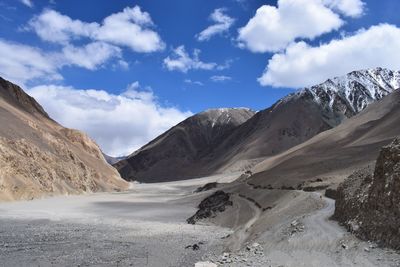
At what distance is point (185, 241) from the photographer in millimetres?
31172

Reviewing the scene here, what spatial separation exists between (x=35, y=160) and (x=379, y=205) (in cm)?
7030

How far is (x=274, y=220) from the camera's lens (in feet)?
93.6

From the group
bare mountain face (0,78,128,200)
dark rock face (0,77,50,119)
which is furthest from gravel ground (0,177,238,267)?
dark rock face (0,77,50,119)

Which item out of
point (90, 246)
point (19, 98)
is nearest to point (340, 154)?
point (90, 246)

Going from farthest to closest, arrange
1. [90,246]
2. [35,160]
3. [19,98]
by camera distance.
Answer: [19,98]
[35,160]
[90,246]

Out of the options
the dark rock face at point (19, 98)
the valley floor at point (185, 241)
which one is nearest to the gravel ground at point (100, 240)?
the valley floor at point (185, 241)

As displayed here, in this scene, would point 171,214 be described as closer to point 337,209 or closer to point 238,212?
point 238,212

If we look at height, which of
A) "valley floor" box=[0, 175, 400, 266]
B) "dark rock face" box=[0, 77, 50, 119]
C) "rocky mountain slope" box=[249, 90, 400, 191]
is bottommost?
"valley floor" box=[0, 175, 400, 266]

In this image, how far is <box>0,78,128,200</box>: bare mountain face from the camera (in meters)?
69.9

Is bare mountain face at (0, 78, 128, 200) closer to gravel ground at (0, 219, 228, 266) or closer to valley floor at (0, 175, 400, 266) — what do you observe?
valley floor at (0, 175, 400, 266)

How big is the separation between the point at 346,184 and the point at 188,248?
9.05 metres

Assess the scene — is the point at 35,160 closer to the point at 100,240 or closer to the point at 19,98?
the point at 19,98

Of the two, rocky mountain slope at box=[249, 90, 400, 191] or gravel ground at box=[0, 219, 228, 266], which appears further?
rocky mountain slope at box=[249, 90, 400, 191]

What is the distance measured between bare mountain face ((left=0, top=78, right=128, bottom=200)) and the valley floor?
23600mm
